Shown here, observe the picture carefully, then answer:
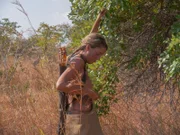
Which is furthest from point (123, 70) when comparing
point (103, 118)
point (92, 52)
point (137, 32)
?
point (92, 52)

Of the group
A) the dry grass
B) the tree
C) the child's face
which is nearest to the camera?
the child's face

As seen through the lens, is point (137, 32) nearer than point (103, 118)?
Yes

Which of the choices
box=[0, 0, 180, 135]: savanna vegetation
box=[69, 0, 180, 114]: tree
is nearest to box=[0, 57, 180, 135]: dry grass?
box=[0, 0, 180, 135]: savanna vegetation

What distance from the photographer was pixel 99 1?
2.63 metres

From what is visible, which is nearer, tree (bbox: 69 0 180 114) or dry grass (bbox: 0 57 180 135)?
tree (bbox: 69 0 180 114)

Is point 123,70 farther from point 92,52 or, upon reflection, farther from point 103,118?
point 92,52

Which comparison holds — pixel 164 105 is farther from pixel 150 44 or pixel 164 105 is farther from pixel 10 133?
pixel 10 133

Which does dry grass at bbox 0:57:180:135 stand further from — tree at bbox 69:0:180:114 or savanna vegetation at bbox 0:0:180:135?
tree at bbox 69:0:180:114

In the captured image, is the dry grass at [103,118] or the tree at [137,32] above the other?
the tree at [137,32]

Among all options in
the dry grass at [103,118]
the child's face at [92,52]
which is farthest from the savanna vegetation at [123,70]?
the child's face at [92,52]

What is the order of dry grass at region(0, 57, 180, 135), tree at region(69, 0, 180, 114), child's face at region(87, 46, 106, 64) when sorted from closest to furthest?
child's face at region(87, 46, 106, 64), tree at region(69, 0, 180, 114), dry grass at region(0, 57, 180, 135)

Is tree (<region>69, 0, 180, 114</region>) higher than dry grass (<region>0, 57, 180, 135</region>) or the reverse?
higher

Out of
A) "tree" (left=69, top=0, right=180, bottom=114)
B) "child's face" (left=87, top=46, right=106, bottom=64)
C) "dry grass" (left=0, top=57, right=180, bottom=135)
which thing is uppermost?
"tree" (left=69, top=0, right=180, bottom=114)

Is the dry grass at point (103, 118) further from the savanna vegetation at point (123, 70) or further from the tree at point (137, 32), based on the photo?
the tree at point (137, 32)
